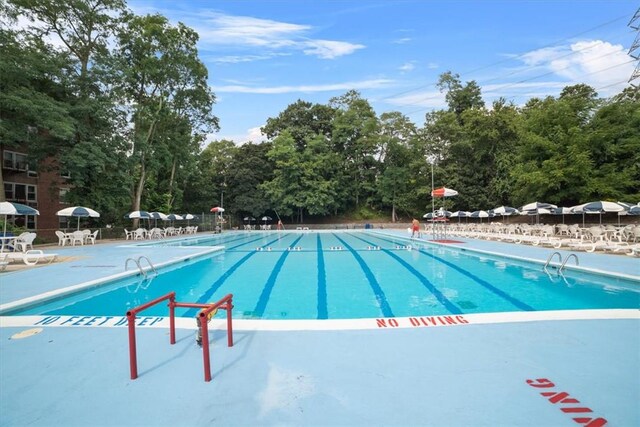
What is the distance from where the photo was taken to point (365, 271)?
10.1 metres

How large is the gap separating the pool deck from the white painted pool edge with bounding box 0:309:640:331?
92mm

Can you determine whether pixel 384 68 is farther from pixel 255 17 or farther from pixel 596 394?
pixel 596 394

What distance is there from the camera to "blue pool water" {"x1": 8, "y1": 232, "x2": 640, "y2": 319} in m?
5.93

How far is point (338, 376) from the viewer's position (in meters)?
3.04

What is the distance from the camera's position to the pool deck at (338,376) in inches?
95.9

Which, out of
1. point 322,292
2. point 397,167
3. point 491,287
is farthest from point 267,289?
point 397,167

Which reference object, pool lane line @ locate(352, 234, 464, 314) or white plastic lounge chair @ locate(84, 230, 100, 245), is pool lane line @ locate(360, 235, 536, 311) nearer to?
pool lane line @ locate(352, 234, 464, 314)

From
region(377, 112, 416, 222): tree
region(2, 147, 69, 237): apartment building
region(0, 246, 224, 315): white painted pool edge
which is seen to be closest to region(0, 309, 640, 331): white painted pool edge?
region(0, 246, 224, 315): white painted pool edge

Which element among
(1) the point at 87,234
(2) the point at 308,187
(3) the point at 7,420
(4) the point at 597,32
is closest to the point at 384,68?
(4) the point at 597,32

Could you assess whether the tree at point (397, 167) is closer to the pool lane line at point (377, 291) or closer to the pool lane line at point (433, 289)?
the pool lane line at point (433, 289)

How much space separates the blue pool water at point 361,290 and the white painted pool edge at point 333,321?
0.68 metres

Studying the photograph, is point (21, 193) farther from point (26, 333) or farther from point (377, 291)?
point (377, 291)

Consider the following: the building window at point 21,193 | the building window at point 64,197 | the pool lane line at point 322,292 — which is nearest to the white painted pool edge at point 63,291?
the pool lane line at point 322,292

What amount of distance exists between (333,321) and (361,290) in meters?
3.01
